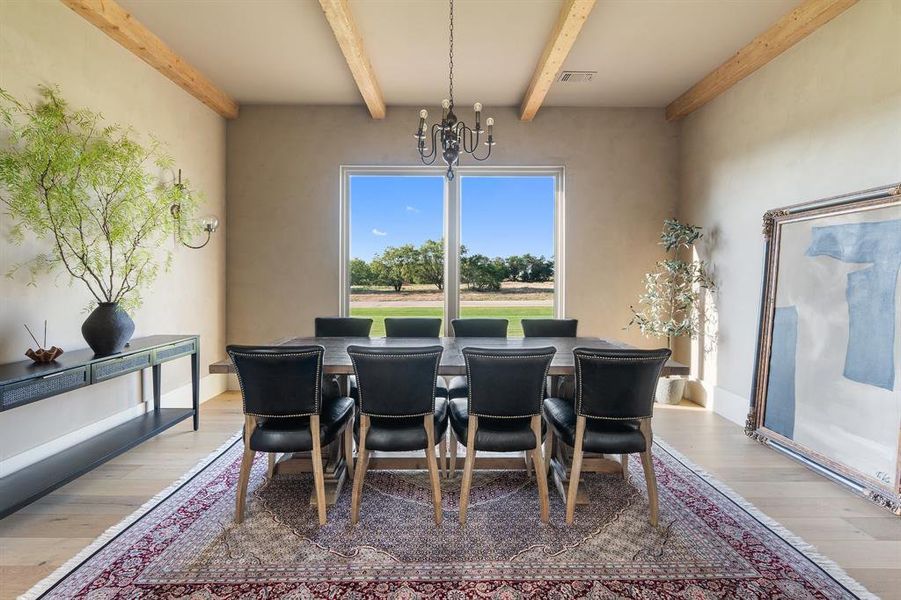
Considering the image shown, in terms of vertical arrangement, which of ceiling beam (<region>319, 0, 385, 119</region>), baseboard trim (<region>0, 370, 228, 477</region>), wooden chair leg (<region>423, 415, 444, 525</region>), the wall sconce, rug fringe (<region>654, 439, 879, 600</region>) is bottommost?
rug fringe (<region>654, 439, 879, 600</region>)

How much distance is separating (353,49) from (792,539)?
4.04 m

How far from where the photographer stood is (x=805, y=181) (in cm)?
308

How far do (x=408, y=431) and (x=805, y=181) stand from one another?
3317mm

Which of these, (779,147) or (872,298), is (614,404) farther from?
(779,147)

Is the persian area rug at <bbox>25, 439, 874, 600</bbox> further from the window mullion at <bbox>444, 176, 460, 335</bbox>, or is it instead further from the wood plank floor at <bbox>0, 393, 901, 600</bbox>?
the window mullion at <bbox>444, 176, 460, 335</bbox>

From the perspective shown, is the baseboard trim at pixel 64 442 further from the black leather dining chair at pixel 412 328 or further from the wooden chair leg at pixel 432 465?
the wooden chair leg at pixel 432 465

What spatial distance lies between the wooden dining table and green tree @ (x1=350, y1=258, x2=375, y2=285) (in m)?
1.73

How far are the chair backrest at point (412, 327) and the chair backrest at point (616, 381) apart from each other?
159cm

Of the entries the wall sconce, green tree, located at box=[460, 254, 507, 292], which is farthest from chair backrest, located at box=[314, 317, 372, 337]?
green tree, located at box=[460, 254, 507, 292]

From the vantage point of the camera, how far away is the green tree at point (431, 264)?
4879mm

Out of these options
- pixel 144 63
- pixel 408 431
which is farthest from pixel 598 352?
pixel 144 63

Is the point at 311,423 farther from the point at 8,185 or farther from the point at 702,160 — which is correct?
the point at 702,160

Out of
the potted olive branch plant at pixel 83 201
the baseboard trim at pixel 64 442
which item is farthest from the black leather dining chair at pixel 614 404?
the baseboard trim at pixel 64 442

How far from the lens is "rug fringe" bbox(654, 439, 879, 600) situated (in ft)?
5.64
